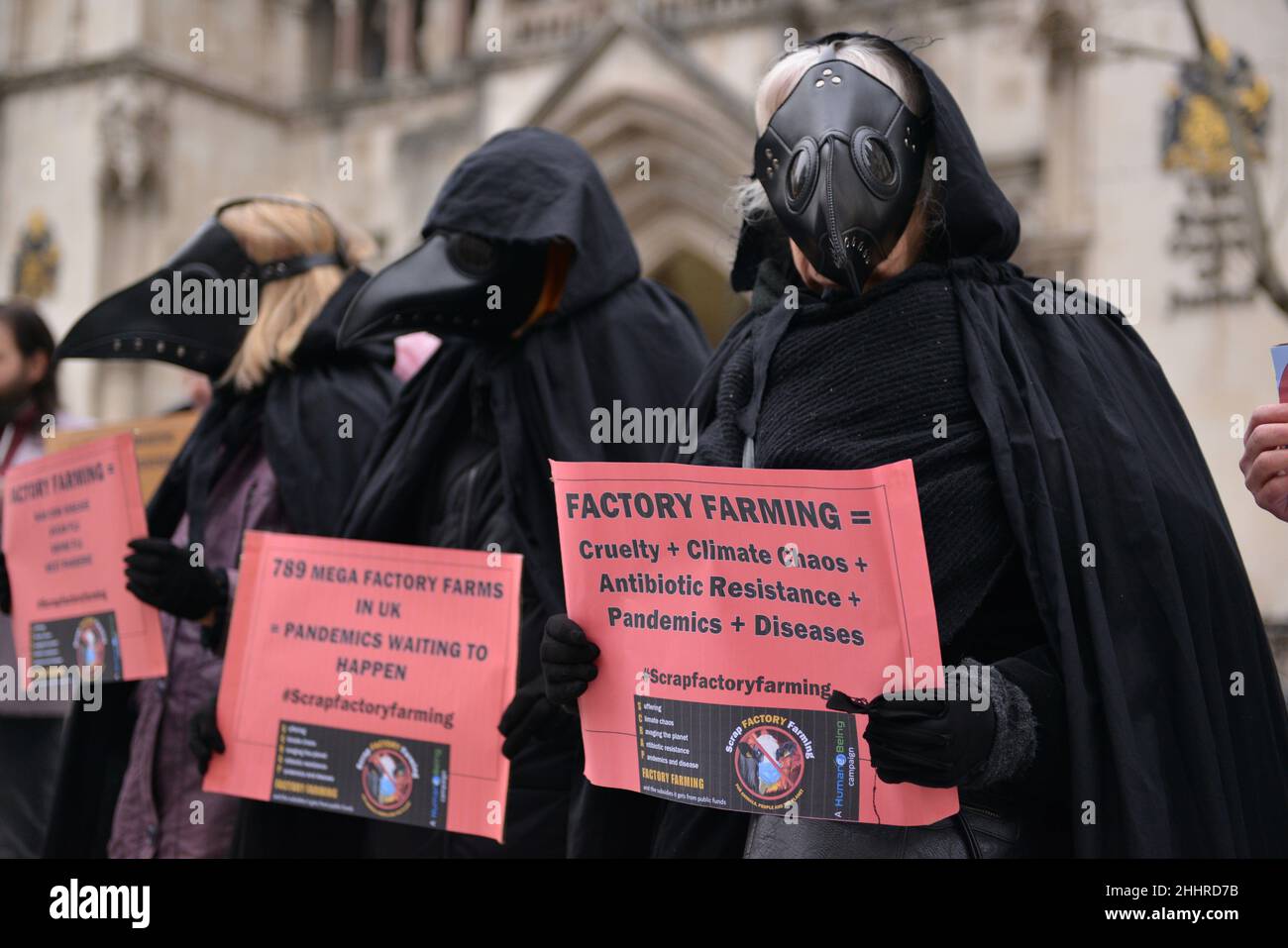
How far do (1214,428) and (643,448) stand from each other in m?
9.25

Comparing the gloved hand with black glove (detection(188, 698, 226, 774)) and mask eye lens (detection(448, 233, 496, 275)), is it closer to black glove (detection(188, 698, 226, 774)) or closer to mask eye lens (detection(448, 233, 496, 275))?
black glove (detection(188, 698, 226, 774))

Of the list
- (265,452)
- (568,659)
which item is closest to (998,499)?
(568,659)

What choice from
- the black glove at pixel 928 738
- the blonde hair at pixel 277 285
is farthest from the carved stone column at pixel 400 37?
the black glove at pixel 928 738

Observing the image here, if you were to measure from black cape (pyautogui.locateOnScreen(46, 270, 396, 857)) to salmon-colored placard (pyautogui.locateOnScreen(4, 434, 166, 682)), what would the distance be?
0.21m

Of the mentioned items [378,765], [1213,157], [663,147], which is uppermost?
[663,147]

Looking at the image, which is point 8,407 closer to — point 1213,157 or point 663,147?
point 1213,157

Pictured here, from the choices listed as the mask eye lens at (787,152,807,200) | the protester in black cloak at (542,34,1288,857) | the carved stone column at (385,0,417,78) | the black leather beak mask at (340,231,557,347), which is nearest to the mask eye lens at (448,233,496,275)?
the black leather beak mask at (340,231,557,347)

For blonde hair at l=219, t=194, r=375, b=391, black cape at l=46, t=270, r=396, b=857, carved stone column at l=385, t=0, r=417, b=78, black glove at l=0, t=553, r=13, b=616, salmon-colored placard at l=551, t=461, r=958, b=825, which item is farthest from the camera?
carved stone column at l=385, t=0, r=417, b=78

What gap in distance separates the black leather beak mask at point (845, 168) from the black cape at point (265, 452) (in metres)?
1.88

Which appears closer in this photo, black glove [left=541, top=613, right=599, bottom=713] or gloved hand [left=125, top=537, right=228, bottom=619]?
black glove [left=541, top=613, right=599, bottom=713]

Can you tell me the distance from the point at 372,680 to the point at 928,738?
1.56 m

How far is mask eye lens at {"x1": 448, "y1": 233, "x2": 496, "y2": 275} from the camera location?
132 inches
